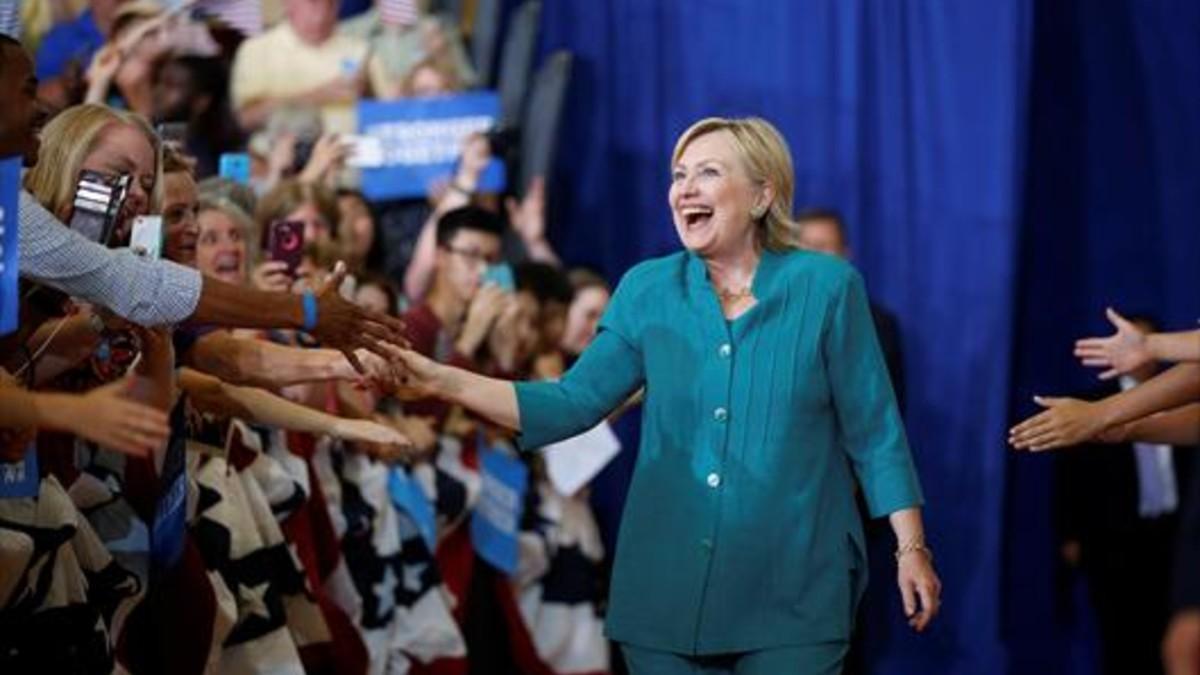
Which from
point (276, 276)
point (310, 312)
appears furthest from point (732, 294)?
point (276, 276)

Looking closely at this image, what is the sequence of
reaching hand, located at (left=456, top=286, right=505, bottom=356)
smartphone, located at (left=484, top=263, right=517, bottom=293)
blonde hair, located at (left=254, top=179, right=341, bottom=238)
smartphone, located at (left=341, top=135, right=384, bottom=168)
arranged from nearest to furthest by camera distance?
blonde hair, located at (left=254, top=179, right=341, bottom=238) → reaching hand, located at (left=456, top=286, right=505, bottom=356) → smartphone, located at (left=484, top=263, right=517, bottom=293) → smartphone, located at (left=341, top=135, right=384, bottom=168)

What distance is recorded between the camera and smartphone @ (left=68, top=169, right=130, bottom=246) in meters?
5.31

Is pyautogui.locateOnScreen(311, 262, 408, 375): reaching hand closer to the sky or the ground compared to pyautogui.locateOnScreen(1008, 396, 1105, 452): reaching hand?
closer to the sky

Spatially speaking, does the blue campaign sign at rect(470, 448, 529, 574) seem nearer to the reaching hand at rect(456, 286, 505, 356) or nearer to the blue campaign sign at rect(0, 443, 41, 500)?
the reaching hand at rect(456, 286, 505, 356)

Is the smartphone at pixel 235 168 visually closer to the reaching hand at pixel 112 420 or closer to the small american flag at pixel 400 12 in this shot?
the reaching hand at pixel 112 420

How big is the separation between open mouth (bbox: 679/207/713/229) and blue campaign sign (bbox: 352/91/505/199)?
440 centimetres

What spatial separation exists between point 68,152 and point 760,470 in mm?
1606

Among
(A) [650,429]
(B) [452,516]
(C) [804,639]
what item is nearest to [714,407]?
(A) [650,429]

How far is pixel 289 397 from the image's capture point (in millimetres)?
6938

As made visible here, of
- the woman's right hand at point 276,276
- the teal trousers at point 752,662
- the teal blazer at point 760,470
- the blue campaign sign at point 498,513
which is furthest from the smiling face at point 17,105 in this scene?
the blue campaign sign at point 498,513

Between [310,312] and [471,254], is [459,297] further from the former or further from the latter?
[310,312]

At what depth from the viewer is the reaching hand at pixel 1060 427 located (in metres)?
5.67

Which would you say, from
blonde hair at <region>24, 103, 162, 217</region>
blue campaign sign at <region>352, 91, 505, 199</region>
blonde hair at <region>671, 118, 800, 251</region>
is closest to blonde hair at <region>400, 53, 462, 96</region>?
blue campaign sign at <region>352, 91, 505, 199</region>

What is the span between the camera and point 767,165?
5.68 meters
